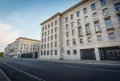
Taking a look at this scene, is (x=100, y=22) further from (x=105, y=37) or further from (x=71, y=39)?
(x=71, y=39)

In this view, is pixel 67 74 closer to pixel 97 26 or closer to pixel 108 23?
pixel 108 23

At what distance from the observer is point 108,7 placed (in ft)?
76.7

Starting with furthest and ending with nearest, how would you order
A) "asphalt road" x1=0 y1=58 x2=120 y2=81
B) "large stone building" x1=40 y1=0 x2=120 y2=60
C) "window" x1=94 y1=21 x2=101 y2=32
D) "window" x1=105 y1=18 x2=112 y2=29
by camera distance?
"window" x1=94 y1=21 x2=101 y2=32
"window" x1=105 y1=18 x2=112 y2=29
"large stone building" x1=40 y1=0 x2=120 y2=60
"asphalt road" x1=0 y1=58 x2=120 y2=81

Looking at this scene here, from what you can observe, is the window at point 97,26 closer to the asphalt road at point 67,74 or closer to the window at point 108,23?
the window at point 108,23

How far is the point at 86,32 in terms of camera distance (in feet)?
89.6

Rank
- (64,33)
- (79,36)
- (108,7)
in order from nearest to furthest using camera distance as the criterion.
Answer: (108,7)
(79,36)
(64,33)

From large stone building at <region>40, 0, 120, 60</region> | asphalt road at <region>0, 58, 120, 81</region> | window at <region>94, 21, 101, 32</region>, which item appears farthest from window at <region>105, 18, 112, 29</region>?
asphalt road at <region>0, 58, 120, 81</region>

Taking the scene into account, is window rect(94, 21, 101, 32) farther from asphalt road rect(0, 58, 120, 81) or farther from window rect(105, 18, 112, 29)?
asphalt road rect(0, 58, 120, 81)

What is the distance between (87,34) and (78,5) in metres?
11.1

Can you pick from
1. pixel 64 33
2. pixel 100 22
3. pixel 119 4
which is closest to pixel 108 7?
pixel 119 4

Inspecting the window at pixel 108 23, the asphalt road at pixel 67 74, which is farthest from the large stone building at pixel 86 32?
the asphalt road at pixel 67 74

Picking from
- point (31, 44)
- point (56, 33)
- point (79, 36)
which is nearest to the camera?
point (79, 36)

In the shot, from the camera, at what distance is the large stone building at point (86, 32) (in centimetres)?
2238

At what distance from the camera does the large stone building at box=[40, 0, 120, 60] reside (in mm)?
22375
